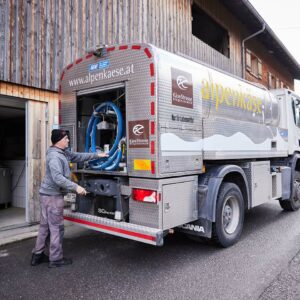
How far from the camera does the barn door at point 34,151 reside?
645cm

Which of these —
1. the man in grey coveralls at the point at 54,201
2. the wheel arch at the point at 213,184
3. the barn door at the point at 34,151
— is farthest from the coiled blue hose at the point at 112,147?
the barn door at the point at 34,151

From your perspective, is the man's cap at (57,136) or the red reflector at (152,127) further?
the man's cap at (57,136)

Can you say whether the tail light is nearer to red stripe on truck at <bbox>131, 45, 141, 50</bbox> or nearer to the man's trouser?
the man's trouser

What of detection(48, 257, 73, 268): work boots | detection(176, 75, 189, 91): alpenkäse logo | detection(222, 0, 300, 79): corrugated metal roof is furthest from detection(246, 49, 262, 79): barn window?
detection(48, 257, 73, 268): work boots

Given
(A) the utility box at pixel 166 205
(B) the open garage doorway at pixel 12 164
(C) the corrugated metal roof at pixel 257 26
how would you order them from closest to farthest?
(A) the utility box at pixel 166 205 → (B) the open garage doorway at pixel 12 164 → (C) the corrugated metal roof at pixel 257 26

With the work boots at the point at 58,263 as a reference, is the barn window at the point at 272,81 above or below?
above

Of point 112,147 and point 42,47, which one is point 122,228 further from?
point 42,47

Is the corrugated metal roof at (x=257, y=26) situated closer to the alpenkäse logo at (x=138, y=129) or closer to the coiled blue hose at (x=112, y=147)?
the coiled blue hose at (x=112, y=147)

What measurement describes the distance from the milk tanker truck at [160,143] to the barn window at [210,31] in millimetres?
9266

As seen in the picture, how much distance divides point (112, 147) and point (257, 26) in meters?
15.3

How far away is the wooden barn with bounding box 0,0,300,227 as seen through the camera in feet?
20.2

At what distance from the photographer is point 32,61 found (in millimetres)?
6426

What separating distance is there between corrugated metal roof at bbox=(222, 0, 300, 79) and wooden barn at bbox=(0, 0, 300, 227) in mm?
1956

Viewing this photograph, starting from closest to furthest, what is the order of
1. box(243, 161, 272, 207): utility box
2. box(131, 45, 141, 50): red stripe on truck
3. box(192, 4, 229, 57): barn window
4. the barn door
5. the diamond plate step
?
the diamond plate step < box(131, 45, 141, 50): red stripe on truck < box(243, 161, 272, 207): utility box < the barn door < box(192, 4, 229, 57): barn window
